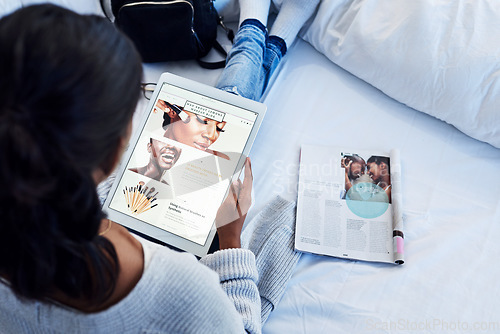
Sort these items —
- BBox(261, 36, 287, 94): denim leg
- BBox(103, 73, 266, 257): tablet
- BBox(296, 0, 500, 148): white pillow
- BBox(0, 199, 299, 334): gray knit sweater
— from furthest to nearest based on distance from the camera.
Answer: BBox(261, 36, 287, 94): denim leg < BBox(296, 0, 500, 148): white pillow < BBox(103, 73, 266, 257): tablet < BBox(0, 199, 299, 334): gray knit sweater

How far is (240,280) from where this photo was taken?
0.68 metres

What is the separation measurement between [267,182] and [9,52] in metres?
0.65

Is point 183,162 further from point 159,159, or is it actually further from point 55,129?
point 55,129

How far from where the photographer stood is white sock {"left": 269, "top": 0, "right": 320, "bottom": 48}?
3.61 feet

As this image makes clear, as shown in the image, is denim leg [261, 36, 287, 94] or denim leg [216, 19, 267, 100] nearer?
denim leg [216, 19, 267, 100]

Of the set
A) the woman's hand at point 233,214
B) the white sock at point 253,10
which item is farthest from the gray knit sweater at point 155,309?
the white sock at point 253,10

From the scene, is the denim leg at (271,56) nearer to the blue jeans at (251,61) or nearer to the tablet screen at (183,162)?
the blue jeans at (251,61)

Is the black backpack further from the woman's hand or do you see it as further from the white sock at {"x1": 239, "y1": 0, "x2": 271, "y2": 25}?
the woman's hand

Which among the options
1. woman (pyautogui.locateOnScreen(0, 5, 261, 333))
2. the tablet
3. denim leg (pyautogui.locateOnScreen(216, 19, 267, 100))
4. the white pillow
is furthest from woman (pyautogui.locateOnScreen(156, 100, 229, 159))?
the white pillow

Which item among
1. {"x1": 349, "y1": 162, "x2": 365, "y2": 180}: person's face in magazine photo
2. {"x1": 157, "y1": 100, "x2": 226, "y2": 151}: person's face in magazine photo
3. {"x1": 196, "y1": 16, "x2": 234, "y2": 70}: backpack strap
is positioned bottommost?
{"x1": 349, "y1": 162, "x2": 365, "y2": 180}: person's face in magazine photo

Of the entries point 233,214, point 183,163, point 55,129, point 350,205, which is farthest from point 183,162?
point 55,129

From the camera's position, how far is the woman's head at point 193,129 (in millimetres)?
840

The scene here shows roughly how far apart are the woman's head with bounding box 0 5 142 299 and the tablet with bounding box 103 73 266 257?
36cm

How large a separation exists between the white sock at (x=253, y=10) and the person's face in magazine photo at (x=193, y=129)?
0.40 meters
